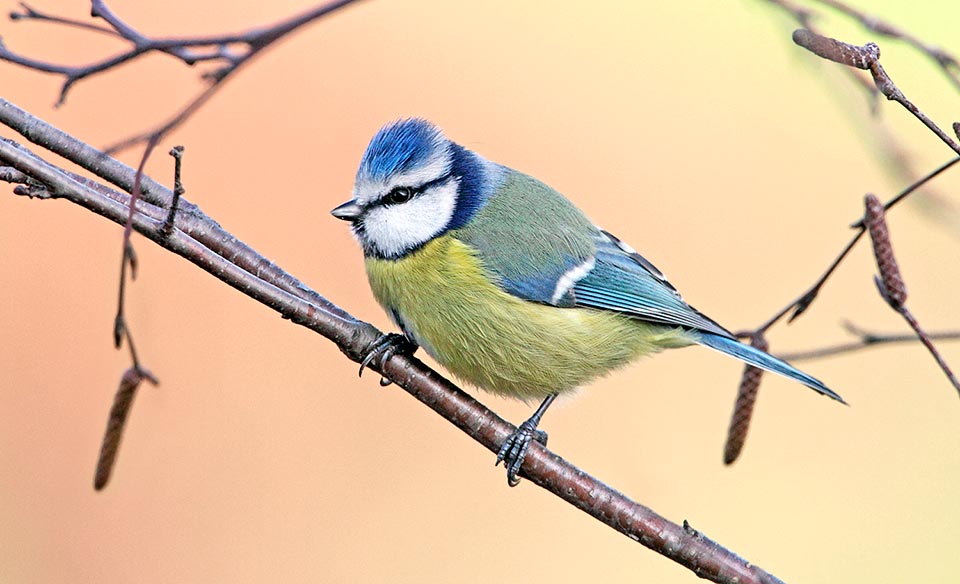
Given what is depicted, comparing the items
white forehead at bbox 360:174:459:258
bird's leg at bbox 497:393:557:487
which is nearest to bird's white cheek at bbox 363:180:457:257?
white forehead at bbox 360:174:459:258

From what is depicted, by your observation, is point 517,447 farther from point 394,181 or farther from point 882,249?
point 882,249

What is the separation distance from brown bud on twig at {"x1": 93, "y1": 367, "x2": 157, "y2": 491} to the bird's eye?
0.52m

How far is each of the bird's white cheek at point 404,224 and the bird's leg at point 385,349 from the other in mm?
186

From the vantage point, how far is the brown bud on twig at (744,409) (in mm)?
1436

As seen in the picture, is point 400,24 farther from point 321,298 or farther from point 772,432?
point 321,298

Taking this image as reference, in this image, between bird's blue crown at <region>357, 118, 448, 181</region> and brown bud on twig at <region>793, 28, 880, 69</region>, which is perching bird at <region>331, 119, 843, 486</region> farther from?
brown bud on twig at <region>793, 28, 880, 69</region>

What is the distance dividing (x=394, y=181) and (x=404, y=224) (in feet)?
0.24

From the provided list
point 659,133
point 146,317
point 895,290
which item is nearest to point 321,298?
point 146,317

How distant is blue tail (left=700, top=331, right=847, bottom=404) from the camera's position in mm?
1506

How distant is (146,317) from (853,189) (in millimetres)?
2317

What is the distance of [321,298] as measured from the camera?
141 cm

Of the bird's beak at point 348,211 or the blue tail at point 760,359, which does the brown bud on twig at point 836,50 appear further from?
the bird's beak at point 348,211

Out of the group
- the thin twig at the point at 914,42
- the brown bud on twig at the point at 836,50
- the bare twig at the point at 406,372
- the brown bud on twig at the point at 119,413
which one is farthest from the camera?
the brown bud on twig at the point at 119,413

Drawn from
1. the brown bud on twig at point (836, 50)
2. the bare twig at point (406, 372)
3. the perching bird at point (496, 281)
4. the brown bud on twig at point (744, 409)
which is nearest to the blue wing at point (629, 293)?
the perching bird at point (496, 281)
